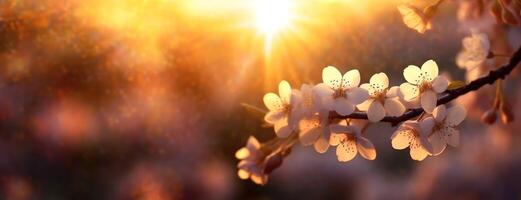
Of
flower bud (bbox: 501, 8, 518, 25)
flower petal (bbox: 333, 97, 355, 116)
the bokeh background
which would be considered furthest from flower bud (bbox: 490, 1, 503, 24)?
the bokeh background

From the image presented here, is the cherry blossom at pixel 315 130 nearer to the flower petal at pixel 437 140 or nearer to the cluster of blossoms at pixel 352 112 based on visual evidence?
the cluster of blossoms at pixel 352 112

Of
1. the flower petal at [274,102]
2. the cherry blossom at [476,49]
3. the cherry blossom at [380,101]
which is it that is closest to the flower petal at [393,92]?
the cherry blossom at [380,101]

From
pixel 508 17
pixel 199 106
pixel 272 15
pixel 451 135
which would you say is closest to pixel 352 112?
pixel 451 135

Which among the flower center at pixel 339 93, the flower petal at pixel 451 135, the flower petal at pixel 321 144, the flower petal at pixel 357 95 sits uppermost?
the flower center at pixel 339 93

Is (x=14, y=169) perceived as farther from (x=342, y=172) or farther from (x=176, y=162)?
(x=342, y=172)

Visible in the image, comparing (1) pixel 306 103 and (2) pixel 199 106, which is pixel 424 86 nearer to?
(1) pixel 306 103

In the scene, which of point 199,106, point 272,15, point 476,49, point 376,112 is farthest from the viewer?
point 199,106
